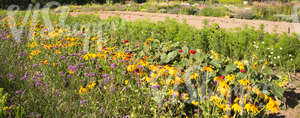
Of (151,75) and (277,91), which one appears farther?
(277,91)

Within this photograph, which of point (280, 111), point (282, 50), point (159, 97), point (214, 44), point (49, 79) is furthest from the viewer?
point (214, 44)

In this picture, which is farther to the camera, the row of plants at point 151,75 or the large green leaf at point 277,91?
the large green leaf at point 277,91

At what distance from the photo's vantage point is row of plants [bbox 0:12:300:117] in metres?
2.35

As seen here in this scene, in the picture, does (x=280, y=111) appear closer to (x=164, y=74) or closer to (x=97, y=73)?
(x=164, y=74)

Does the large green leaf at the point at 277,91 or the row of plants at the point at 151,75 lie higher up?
the row of plants at the point at 151,75

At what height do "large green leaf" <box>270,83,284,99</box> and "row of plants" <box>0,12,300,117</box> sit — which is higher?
"row of plants" <box>0,12,300,117</box>

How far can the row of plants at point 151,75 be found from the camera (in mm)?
2346

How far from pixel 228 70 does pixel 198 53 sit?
468mm

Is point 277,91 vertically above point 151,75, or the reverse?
point 151,75

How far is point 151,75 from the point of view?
8.25 feet

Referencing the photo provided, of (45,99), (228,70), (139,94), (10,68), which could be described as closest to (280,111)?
(228,70)

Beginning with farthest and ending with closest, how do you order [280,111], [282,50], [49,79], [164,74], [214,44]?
[214,44]
[282,50]
[49,79]
[280,111]
[164,74]

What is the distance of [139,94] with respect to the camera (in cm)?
258

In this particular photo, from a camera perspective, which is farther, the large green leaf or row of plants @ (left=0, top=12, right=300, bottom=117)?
the large green leaf
